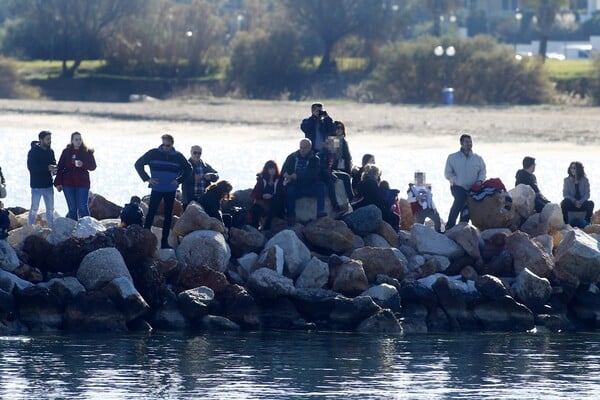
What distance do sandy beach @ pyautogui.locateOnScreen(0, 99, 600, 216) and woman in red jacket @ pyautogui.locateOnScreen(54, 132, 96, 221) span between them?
9120 millimetres

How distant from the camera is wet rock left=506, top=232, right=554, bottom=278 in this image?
2111 centimetres

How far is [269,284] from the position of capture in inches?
784

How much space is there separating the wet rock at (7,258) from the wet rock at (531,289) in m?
6.31

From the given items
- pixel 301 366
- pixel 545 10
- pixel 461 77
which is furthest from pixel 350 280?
pixel 545 10

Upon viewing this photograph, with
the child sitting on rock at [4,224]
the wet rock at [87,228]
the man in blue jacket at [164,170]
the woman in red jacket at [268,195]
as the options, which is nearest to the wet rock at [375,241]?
the woman in red jacket at [268,195]

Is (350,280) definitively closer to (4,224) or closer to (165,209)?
(165,209)

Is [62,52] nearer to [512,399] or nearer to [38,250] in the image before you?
[38,250]

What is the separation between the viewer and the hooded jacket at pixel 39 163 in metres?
20.7

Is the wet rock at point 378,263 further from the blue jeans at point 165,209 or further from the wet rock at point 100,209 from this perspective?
the wet rock at point 100,209

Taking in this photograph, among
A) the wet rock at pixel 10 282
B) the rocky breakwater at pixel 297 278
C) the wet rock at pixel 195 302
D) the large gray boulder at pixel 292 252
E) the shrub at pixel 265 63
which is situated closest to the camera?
the wet rock at pixel 10 282

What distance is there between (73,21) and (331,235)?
5347 centimetres

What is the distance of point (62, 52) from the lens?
71250 millimetres

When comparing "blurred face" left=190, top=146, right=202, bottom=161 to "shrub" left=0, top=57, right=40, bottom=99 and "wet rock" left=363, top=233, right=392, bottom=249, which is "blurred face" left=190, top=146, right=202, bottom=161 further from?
"shrub" left=0, top=57, right=40, bottom=99

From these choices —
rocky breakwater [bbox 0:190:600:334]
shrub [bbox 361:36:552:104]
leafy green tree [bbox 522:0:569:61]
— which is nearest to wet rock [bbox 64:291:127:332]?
rocky breakwater [bbox 0:190:600:334]
